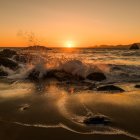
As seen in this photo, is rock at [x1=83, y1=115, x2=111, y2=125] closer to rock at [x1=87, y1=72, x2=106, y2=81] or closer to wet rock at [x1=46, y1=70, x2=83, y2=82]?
rock at [x1=87, y1=72, x2=106, y2=81]

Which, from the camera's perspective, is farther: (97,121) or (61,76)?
(61,76)

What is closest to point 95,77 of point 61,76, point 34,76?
point 61,76

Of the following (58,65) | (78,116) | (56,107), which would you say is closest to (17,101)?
(56,107)

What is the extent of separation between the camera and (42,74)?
13336 millimetres

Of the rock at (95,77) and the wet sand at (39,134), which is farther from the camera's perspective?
the rock at (95,77)

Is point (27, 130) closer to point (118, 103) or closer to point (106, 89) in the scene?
point (118, 103)

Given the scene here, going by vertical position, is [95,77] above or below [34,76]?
above

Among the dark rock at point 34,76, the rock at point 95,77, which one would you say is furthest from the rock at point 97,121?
the dark rock at point 34,76

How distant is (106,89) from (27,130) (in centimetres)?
462

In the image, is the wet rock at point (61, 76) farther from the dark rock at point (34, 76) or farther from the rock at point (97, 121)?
the rock at point (97, 121)

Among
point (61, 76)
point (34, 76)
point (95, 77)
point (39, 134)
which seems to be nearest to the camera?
point (39, 134)

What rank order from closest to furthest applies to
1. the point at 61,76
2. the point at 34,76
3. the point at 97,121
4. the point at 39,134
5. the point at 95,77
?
the point at 39,134
the point at 97,121
the point at 95,77
the point at 61,76
the point at 34,76

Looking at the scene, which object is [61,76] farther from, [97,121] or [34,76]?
[97,121]

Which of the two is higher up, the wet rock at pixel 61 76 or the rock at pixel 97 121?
the rock at pixel 97 121
